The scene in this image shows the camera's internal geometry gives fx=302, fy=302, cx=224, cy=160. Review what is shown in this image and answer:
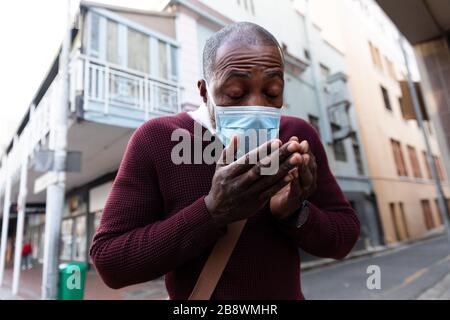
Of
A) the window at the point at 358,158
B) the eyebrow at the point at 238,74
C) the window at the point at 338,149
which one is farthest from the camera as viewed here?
the window at the point at 358,158

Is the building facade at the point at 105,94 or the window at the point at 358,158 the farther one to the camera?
the window at the point at 358,158

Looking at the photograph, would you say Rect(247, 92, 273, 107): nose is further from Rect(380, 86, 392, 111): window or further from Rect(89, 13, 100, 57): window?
Rect(380, 86, 392, 111): window

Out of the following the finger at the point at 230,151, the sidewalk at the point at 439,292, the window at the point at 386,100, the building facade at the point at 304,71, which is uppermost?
the window at the point at 386,100

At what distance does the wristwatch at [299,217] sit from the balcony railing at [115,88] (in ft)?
8.99

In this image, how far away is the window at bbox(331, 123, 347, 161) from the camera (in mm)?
9680

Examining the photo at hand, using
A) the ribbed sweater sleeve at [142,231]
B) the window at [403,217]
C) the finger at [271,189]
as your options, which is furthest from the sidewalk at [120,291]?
the window at [403,217]

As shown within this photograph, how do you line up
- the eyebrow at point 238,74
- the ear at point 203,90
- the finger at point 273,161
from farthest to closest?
the ear at point 203,90 → the eyebrow at point 238,74 → the finger at point 273,161

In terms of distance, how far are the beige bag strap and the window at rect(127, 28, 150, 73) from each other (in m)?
3.48

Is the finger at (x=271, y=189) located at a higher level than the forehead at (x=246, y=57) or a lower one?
lower

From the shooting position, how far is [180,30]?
2.08m

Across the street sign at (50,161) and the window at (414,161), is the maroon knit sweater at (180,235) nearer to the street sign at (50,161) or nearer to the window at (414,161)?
the street sign at (50,161)

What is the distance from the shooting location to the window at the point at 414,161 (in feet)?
48.5

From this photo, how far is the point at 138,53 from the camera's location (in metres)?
4.20

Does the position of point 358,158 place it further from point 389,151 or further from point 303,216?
point 303,216
